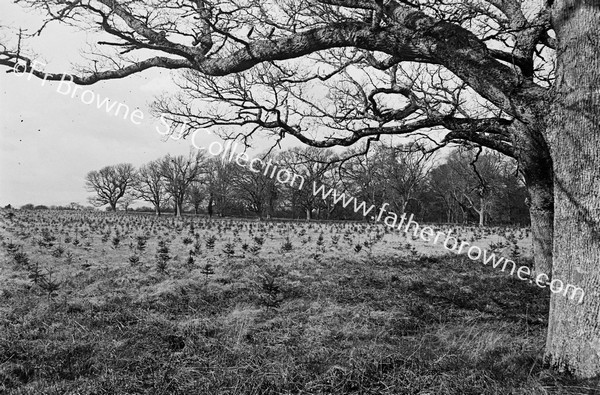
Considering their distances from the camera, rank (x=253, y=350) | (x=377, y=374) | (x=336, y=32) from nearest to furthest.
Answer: (x=377, y=374), (x=253, y=350), (x=336, y=32)

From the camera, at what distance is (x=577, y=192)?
3168 mm

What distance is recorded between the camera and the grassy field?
296cm

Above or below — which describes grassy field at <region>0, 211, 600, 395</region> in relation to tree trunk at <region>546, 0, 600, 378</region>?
below

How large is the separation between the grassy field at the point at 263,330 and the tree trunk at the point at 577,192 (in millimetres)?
329

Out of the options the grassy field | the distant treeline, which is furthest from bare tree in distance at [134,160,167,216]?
the grassy field

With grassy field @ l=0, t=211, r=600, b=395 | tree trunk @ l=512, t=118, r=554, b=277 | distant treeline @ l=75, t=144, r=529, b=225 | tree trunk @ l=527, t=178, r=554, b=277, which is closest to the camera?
grassy field @ l=0, t=211, r=600, b=395

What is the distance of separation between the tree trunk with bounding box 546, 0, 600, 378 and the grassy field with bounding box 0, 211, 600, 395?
0.33m

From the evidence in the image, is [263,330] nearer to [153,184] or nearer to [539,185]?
[539,185]

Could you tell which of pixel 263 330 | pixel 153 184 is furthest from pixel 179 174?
pixel 263 330

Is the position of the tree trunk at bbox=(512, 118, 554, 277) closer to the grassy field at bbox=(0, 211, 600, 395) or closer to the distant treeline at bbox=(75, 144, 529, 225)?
the grassy field at bbox=(0, 211, 600, 395)

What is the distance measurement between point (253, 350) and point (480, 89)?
3658mm

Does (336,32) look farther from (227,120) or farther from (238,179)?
(238,179)

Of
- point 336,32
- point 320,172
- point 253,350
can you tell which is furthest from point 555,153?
point 320,172

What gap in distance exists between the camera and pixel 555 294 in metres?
3.31
